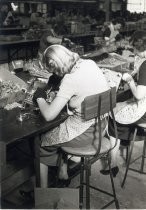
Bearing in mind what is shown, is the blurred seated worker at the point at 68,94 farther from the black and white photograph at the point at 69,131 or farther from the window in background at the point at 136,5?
the window in background at the point at 136,5

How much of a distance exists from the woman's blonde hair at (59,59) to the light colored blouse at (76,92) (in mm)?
46

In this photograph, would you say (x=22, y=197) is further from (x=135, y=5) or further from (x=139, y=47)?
(x=135, y=5)

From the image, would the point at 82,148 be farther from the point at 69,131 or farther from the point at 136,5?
the point at 136,5

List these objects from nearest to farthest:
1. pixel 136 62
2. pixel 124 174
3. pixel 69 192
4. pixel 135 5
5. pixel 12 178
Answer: pixel 69 192, pixel 12 178, pixel 124 174, pixel 136 62, pixel 135 5

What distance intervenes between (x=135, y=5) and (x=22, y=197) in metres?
18.6

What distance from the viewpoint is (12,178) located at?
252cm

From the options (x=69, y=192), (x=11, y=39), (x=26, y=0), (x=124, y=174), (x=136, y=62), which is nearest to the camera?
(x=69, y=192)

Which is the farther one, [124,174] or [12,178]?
[124,174]

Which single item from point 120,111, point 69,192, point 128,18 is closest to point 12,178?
point 69,192

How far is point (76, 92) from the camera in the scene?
7.18ft

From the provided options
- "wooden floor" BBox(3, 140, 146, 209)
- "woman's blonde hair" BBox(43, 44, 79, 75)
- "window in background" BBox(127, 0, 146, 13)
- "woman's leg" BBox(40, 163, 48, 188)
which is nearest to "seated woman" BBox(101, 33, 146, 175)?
"wooden floor" BBox(3, 140, 146, 209)

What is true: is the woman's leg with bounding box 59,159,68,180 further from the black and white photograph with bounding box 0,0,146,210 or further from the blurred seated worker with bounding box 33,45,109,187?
the blurred seated worker with bounding box 33,45,109,187

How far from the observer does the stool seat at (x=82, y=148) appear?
7.28 feet

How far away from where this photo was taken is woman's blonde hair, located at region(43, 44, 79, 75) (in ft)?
7.13
